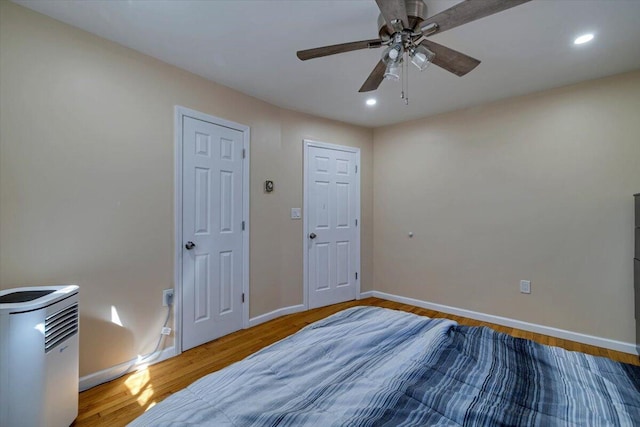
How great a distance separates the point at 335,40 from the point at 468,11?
0.96 metres

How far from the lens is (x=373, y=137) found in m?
4.18

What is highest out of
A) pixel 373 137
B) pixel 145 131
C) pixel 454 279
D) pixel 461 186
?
pixel 373 137

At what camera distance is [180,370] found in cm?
223

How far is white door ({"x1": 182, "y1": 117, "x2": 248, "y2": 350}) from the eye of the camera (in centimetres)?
252

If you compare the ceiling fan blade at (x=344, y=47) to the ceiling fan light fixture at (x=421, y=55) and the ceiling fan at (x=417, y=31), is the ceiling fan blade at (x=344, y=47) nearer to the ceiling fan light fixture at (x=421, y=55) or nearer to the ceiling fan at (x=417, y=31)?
the ceiling fan at (x=417, y=31)

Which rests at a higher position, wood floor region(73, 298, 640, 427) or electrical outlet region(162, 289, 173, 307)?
electrical outlet region(162, 289, 173, 307)

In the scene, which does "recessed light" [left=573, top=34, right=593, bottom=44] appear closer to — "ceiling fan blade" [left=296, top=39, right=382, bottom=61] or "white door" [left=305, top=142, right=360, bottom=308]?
"ceiling fan blade" [left=296, top=39, right=382, bottom=61]

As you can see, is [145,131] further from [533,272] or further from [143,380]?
[533,272]

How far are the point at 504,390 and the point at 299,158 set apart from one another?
116 inches

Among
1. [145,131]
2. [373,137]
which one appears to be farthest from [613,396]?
[373,137]

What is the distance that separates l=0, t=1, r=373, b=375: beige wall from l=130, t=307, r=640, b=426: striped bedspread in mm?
1497

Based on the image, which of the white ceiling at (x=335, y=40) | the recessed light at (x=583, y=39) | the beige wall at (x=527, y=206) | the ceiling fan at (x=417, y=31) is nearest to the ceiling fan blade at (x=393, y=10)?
the ceiling fan at (x=417, y=31)

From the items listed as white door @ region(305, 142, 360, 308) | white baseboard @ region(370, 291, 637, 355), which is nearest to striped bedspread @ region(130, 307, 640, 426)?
white baseboard @ region(370, 291, 637, 355)

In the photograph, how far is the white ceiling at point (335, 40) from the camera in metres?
1.71
